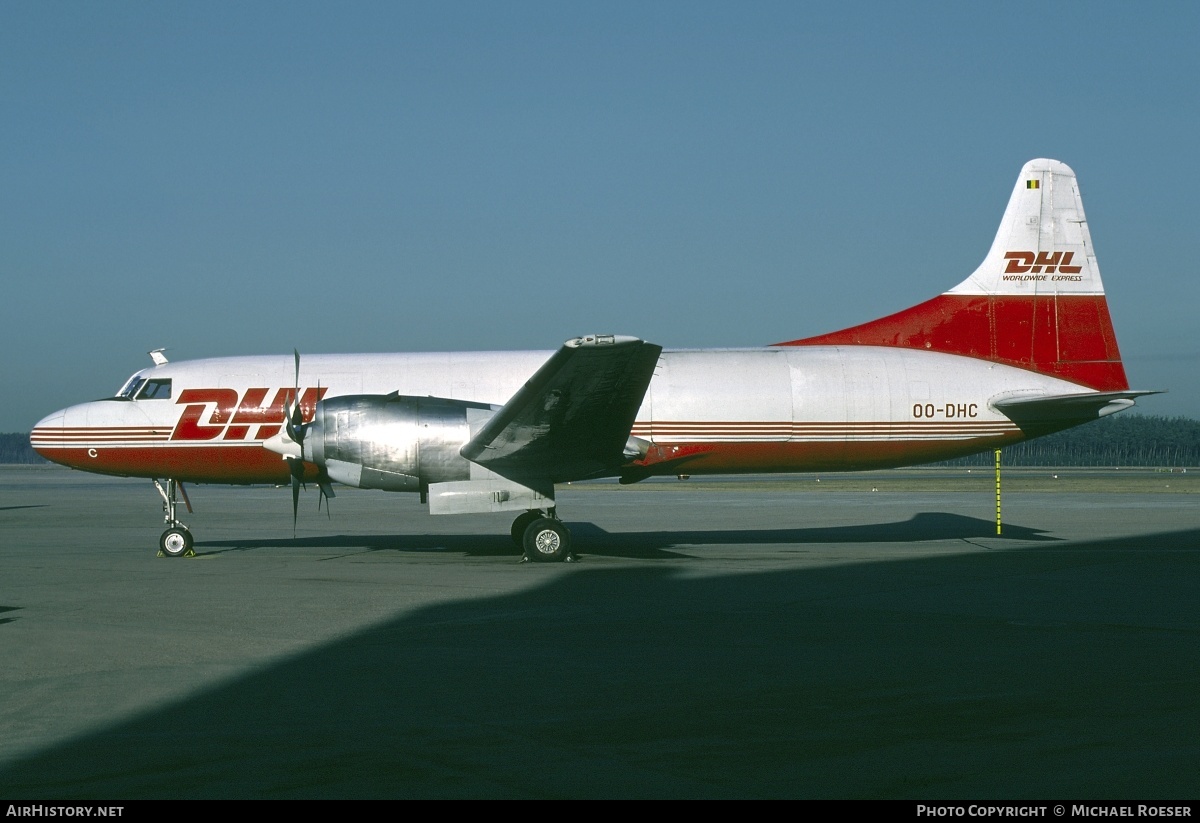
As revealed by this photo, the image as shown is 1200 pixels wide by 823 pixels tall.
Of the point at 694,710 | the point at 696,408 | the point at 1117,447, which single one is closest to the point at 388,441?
the point at 696,408

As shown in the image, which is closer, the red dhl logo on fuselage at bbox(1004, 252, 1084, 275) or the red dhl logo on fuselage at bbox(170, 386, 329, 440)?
the red dhl logo on fuselage at bbox(170, 386, 329, 440)

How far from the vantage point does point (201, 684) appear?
25.9 feet

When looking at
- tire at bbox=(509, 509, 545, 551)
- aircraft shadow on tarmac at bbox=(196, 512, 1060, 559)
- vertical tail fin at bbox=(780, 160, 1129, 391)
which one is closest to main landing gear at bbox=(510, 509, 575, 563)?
aircraft shadow on tarmac at bbox=(196, 512, 1060, 559)

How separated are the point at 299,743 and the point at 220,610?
613 cm

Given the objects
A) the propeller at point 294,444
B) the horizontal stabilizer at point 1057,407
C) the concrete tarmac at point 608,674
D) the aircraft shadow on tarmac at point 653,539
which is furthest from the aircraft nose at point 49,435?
the horizontal stabilizer at point 1057,407

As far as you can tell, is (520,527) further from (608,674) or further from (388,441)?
(608,674)

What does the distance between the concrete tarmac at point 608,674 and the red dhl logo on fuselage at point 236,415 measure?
2265 millimetres

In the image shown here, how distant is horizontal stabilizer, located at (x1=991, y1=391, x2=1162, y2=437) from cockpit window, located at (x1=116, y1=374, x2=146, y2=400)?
A: 15.5m

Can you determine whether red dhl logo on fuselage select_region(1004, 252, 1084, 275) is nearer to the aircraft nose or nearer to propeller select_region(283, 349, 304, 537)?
propeller select_region(283, 349, 304, 537)

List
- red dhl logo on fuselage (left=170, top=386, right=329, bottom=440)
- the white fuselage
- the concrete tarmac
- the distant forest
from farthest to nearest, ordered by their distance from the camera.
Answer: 1. the distant forest
2. red dhl logo on fuselage (left=170, top=386, right=329, bottom=440)
3. the white fuselage
4. the concrete tarmac

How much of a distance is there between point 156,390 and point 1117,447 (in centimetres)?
12863

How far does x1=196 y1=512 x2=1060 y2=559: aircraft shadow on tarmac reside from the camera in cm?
1950

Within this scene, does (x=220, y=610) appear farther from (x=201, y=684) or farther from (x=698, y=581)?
(x=698, y=581)

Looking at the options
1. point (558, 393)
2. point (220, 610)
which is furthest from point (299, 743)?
point (558, 393)
